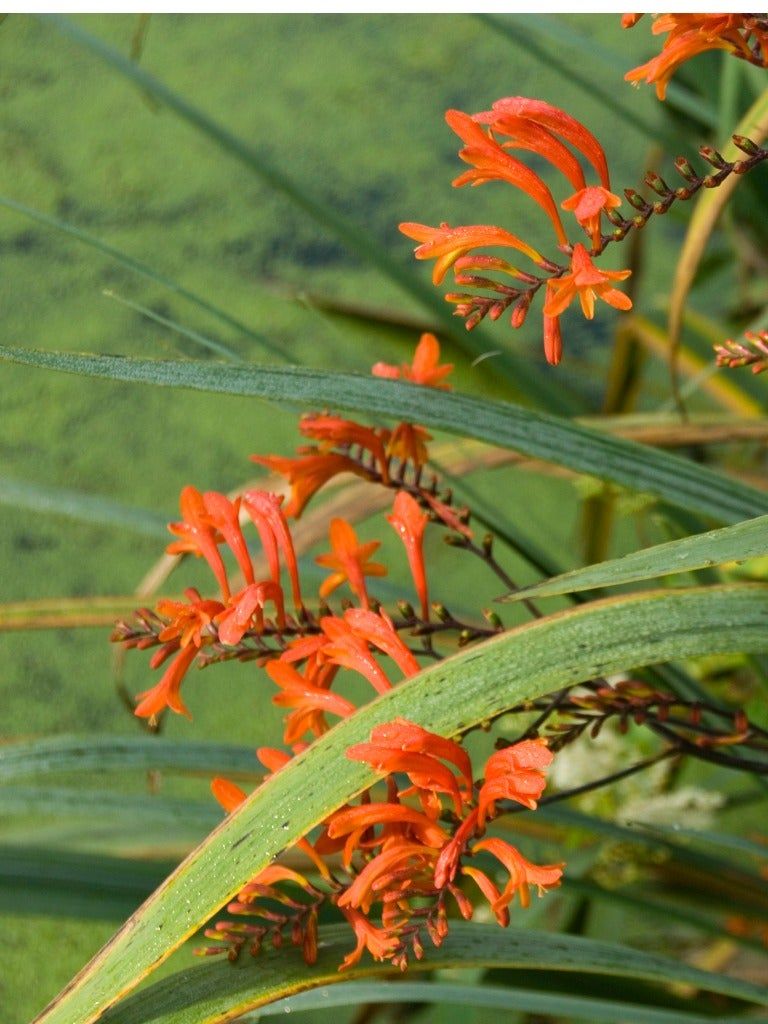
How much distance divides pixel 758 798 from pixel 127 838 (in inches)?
21.5

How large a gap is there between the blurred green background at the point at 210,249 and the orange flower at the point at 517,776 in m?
0.77

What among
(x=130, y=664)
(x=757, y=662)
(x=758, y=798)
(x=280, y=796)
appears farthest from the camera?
(x=130, y=664)

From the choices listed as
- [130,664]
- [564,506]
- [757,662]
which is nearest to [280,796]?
[757,662]

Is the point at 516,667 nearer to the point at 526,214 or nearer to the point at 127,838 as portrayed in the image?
the point at 127,838

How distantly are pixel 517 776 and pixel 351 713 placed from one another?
0.27ft

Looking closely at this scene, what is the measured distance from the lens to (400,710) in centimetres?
44

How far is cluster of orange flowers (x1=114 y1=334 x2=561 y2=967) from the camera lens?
1.39 ft

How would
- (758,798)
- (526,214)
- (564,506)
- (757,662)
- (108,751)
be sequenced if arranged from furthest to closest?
(526,214), (564,506), (758,798), (757,662), (108,751)

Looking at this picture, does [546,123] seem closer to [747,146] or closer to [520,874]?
[747,146]

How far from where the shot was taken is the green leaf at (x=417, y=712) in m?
0.41

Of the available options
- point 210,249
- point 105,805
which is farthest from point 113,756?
point 210,249

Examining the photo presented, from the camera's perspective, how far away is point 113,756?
1.99 feet

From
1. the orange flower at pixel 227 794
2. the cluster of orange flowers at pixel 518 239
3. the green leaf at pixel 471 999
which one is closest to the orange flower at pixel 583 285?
the cluster of orange flowers at pixel 518 239

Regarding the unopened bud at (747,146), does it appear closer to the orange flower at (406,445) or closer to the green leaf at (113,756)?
the orange flower at (406,445)
